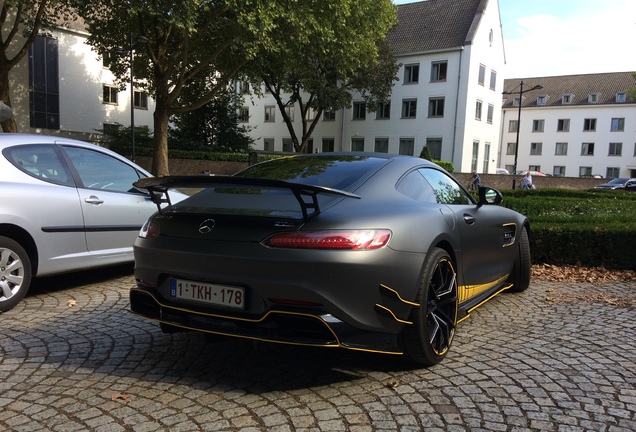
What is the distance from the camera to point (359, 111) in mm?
46156

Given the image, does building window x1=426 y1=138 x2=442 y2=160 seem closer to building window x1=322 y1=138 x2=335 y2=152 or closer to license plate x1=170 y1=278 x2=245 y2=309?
building window x1=322 y1=138 x2=335 y2=152

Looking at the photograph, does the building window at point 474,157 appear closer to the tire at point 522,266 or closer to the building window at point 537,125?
the building window at point 537,125

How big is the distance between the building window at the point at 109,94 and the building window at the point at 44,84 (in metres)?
4.02

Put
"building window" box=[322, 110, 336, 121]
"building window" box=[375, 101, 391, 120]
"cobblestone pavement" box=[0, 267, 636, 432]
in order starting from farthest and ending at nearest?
"building window" box=[322, 110, 336, 121] < "building window" box=[375, 101, 391, 120] < "cobblestone pavement" box=[0, 267, 636, 432]

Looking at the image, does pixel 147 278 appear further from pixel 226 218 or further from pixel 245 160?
pixel 245 160

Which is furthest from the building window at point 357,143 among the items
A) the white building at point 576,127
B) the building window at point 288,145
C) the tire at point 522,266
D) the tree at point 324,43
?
the tire at point 522,266

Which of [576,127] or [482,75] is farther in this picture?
[576,127]

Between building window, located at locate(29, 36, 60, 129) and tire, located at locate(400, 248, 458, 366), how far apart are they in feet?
116

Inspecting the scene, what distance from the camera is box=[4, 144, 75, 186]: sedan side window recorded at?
4773 millimetres

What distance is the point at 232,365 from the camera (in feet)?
11.1

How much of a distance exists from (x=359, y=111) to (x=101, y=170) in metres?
42.1

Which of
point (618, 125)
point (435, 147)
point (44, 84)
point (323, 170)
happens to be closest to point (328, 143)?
point (435, 147)

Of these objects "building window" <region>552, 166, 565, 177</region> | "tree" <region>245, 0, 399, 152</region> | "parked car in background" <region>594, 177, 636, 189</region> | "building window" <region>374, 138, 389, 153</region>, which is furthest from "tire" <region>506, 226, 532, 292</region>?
"building window" <region>552, 166, 565, 177</region>

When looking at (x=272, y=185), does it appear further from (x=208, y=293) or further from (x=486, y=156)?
(x=486, y=156)
